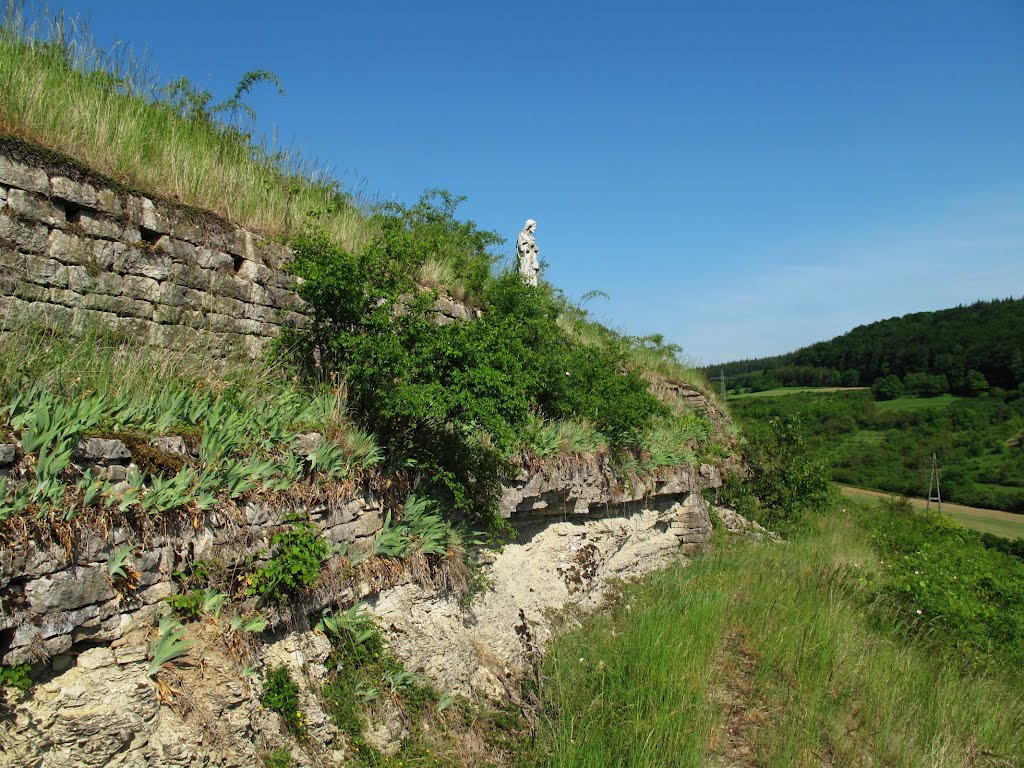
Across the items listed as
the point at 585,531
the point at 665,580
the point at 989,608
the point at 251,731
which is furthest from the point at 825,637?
Answer: the point at 251,731

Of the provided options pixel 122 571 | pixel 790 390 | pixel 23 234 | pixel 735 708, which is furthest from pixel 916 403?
pixel 122 571

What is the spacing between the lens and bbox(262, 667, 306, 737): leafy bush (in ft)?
13.0

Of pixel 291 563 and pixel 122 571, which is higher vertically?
pixel 122 571

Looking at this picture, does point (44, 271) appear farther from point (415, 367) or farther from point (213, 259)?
point (415, 367)

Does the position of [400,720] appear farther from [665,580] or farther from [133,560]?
[665,580]

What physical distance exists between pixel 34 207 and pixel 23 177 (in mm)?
231

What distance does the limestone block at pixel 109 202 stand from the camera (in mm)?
5375

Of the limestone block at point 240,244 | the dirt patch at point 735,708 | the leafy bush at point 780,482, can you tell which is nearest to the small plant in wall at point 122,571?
the limestone block at point 240,244

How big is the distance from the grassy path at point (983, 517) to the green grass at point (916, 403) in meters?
12.8

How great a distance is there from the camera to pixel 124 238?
551cm

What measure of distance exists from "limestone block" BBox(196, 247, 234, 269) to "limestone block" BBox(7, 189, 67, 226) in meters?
1.15

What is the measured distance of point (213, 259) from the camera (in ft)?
20.4

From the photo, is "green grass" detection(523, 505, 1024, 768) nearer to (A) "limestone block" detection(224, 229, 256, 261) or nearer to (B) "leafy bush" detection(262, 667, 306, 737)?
(B) "leafy bush" detection(262, 667, 306, 737)

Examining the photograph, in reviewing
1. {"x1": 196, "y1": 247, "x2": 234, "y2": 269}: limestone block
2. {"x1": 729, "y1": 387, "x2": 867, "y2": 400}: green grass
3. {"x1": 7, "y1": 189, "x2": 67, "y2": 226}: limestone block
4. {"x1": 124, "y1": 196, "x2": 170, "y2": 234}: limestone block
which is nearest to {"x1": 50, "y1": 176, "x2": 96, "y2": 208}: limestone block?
{"x1": 7, "y1": 189, "x2": 67, "y2": 226}: limestone block
